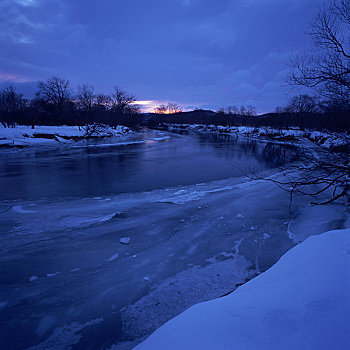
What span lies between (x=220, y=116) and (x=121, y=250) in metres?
95.7

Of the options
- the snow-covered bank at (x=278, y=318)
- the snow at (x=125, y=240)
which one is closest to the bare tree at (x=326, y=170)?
the snow-covered bank at (x=278, y=318)

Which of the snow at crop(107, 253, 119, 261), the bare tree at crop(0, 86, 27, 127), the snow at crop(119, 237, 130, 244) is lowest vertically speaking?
the snow at crop(107, 253, 119, 261)

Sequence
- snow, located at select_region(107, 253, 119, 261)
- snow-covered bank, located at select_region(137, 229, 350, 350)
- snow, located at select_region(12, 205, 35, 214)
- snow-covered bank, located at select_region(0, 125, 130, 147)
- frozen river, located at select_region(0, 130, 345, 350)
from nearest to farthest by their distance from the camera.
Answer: snow-covered bank, located at select_region(137, 229, 350, 350) → frozen river, located at select_region(0, 130, 345, 350) → snow, located at select_region(107, 253, 119, 261) → snow, located at select_region(12, 205, 35, 214) → snow-covered bank, located at select_region(0, 125, 130, 147)

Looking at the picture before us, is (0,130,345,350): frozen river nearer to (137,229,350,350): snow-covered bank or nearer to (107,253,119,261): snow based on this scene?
(107,253,119,261): snow

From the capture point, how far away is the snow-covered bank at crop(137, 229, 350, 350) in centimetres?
172

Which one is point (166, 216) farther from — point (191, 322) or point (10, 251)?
point (191, 322)

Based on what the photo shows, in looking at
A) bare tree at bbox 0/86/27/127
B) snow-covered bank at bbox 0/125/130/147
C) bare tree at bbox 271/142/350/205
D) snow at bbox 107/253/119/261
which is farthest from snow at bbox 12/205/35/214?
bare tree at bbox 0/86/27/127

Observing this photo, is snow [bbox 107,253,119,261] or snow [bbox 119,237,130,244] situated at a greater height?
snow [bbox 119,237,130,244]

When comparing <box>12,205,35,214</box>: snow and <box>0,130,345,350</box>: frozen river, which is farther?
<box>12,205,35,214</box>: snow

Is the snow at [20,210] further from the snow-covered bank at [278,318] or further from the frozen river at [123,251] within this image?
the snow-covered bank at [278,318]

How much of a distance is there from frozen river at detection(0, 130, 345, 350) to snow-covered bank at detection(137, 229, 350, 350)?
2.84 ft

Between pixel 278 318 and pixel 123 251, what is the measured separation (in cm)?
316

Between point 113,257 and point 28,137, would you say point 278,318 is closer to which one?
point 113,257

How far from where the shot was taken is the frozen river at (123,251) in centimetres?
279
